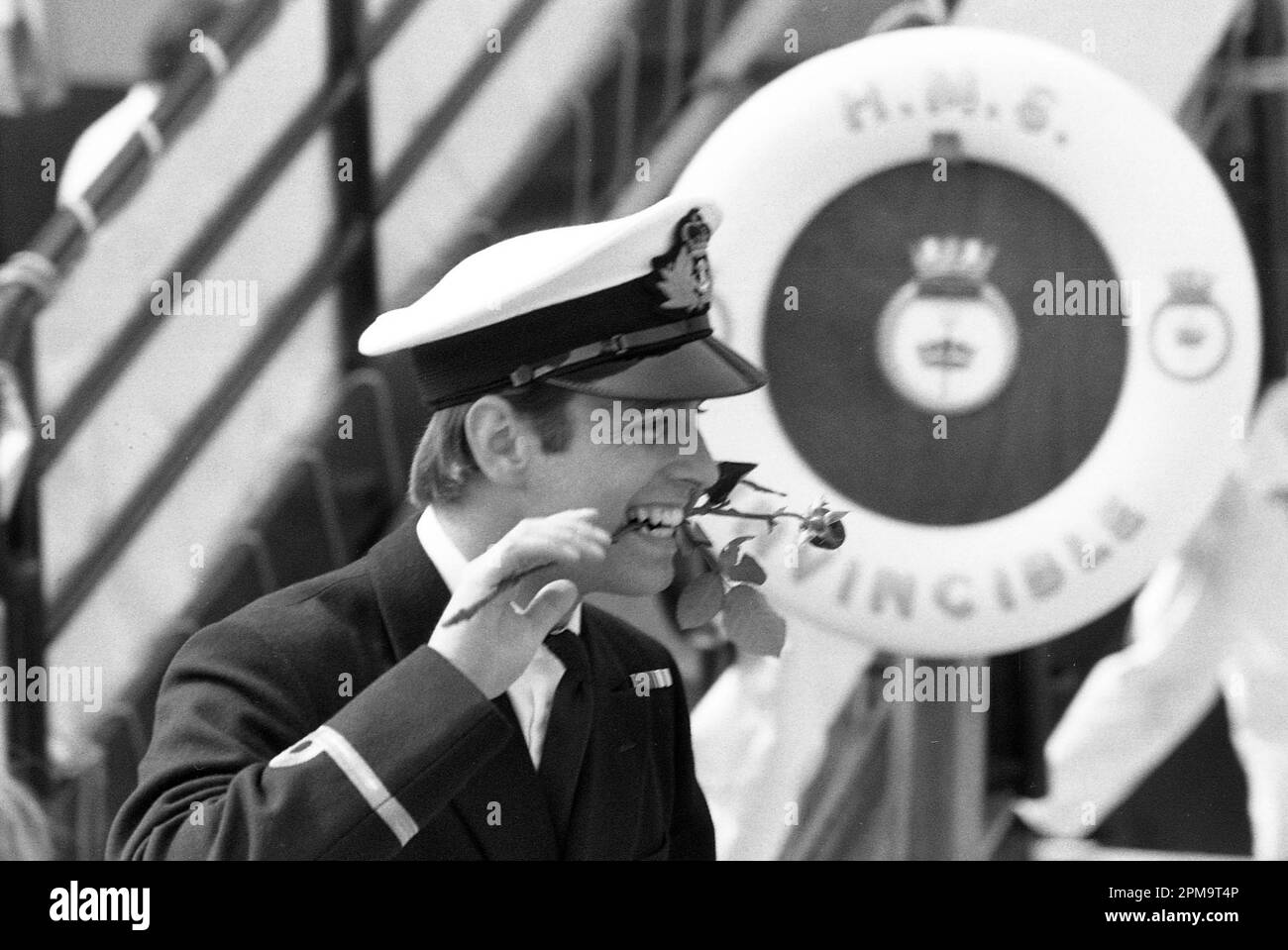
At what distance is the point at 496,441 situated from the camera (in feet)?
5.90

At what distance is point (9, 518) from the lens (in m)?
2.18

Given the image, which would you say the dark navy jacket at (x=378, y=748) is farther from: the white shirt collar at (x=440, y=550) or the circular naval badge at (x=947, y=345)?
the circular naval badge at (x=947, y=345)

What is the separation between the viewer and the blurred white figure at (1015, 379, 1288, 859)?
220 cm

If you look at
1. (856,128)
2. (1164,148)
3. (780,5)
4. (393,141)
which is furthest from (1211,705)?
(393,141)

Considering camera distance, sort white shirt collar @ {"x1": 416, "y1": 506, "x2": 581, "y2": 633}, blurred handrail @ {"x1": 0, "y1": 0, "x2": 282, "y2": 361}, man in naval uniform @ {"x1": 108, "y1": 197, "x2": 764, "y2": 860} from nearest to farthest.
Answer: man in naval uniform @ {"x1": 108, "y1": 197, "x2": 764, "y2": 860}, white shirt collar @ {"x1": 416, "y1": 506, "x2": 581, "y2": 633}, blurred handrail @ {"x1": 0, "y1": 0, "x2": 282, "y2": 361}

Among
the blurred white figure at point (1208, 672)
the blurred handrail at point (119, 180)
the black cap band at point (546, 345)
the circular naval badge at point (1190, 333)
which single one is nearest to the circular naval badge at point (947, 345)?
the circular naval badge at point (1190, 333)

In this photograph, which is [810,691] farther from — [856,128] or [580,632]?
[856,128]

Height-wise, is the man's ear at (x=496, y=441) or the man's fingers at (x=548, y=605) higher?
the man's ear at (x=496, y=441)

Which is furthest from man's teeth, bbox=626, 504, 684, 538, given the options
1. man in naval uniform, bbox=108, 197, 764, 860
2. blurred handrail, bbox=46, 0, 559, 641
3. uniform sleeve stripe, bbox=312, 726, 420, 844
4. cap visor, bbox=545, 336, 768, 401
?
blurred handrail, bbox=46, 0, 559, 641

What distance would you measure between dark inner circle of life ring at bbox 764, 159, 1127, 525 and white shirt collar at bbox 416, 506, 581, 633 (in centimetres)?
53

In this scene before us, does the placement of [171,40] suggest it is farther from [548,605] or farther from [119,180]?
[548,605]

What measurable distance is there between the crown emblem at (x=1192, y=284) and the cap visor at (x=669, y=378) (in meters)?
0.61

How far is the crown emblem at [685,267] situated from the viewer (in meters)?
1.83

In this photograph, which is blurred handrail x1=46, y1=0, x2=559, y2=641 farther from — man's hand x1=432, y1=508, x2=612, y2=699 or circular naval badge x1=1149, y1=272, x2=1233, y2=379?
Result: circular naval badge x1=1149, y1=272, x2=1233, y2=379
